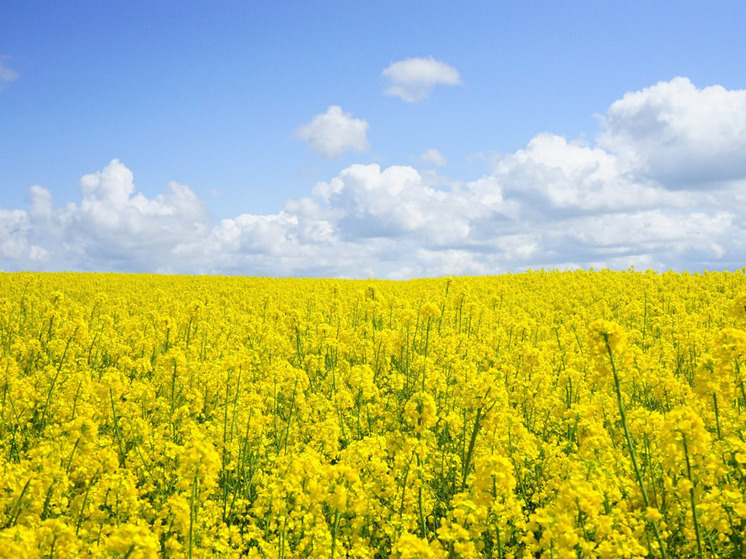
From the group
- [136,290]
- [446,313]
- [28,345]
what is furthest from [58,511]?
[136,290]

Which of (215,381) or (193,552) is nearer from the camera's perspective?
(193,552)

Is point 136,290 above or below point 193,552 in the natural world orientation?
above

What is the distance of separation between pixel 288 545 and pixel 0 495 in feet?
8.27

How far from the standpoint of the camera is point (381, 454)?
489 cm

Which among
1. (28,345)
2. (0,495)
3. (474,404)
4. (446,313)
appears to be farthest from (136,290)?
(474,404)

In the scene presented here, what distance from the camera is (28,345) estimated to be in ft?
34.0

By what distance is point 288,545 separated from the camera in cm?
431

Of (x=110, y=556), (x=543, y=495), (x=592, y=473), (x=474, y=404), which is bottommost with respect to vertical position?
(x=543, y=495)

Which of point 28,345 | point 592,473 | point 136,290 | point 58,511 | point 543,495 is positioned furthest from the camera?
point 136,290

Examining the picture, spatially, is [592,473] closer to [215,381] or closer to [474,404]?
[474,404]

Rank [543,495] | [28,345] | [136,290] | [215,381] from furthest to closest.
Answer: [136,290]
[28,345]
[215,381]
[543,495]

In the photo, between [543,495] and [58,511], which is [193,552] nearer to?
[58,511]

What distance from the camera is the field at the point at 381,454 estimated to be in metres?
3.62

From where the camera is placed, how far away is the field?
362cm
